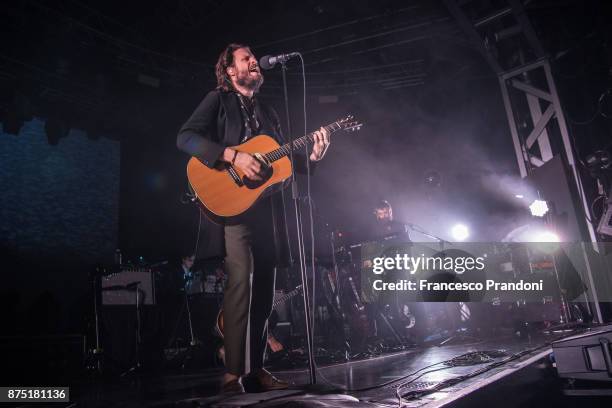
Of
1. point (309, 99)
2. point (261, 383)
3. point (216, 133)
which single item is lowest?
point (261, 383)

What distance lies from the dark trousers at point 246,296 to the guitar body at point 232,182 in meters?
0.14

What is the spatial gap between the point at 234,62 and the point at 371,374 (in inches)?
99.8

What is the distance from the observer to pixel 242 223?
240cm

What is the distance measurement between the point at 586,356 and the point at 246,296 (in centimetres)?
208

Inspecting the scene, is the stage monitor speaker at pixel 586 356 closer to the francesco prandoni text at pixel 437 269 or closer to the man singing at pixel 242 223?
the man singing at pixel 242 223

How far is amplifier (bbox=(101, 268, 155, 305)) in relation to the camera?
5.64 m

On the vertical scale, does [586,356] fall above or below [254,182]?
below

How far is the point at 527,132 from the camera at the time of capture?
7.43m

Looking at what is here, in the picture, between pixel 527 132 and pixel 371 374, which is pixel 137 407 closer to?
pixel 371 374

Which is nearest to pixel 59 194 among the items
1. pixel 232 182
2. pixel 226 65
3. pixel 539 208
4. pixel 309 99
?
pixel 309 99

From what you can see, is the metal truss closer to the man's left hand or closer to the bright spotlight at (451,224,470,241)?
the man's left hand

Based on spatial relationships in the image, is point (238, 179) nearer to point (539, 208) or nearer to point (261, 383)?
point (261, 383)

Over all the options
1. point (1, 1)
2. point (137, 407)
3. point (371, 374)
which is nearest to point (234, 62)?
point (137, 407)

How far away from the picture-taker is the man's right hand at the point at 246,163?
2.37 m
